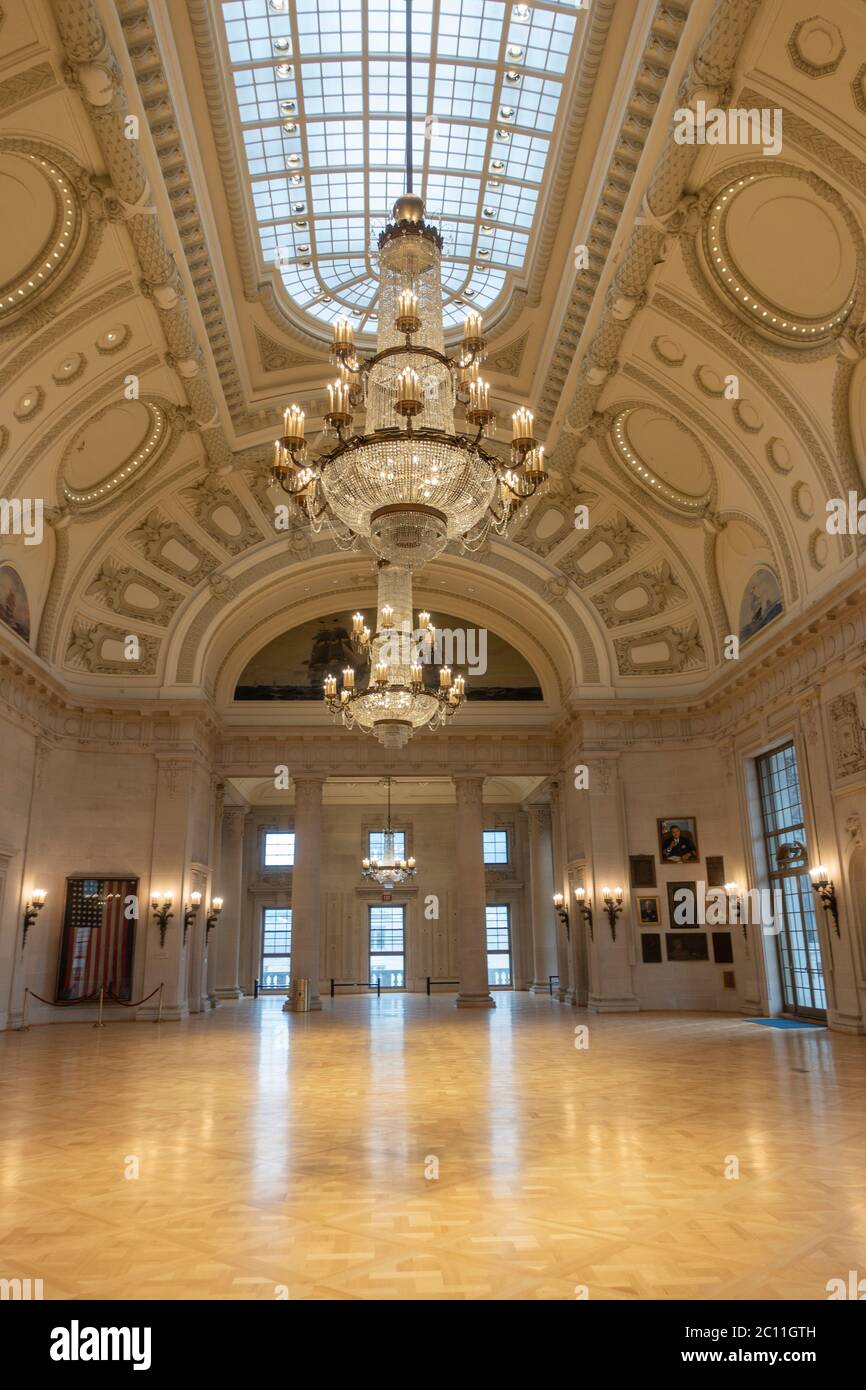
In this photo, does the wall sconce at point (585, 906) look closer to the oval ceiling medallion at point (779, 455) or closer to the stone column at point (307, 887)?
the stone column at point (307, 887)

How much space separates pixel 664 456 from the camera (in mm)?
17328

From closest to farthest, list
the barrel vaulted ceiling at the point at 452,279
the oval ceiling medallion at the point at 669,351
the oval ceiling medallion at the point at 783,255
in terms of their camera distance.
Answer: the barrel vaulted ceiling at the point at 452,279 < the oval ceiling medallion at the point at 783,255 < the oval ceiling medallion at the point at 669,351

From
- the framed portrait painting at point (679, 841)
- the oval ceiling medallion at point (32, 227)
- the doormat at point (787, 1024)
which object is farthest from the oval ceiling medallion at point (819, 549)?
the oval ceiling medallion at point (32, 227)

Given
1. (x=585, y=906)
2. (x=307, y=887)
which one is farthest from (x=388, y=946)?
(x=585, y=906)

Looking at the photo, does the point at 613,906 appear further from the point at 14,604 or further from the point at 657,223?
the point at 14,604

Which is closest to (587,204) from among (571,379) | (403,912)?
(571,379)

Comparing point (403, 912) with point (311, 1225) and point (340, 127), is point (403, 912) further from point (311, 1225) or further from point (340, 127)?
point (311, 1225)

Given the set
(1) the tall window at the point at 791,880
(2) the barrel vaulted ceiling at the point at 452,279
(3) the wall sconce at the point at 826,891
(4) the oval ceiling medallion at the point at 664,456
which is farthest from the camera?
(4) the oval ceiling medallion at the point at 664,456

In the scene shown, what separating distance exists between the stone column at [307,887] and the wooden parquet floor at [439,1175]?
9.24 metres

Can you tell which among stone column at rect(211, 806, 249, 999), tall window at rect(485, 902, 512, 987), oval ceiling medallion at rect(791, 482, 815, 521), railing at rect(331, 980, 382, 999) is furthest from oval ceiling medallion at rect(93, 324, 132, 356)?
tall window at rect(485, 902, 512, 987)

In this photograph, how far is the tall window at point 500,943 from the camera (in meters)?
31.7

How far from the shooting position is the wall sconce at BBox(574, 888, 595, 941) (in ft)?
65.2

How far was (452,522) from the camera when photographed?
843cm

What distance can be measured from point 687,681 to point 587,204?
11597 millimetres
